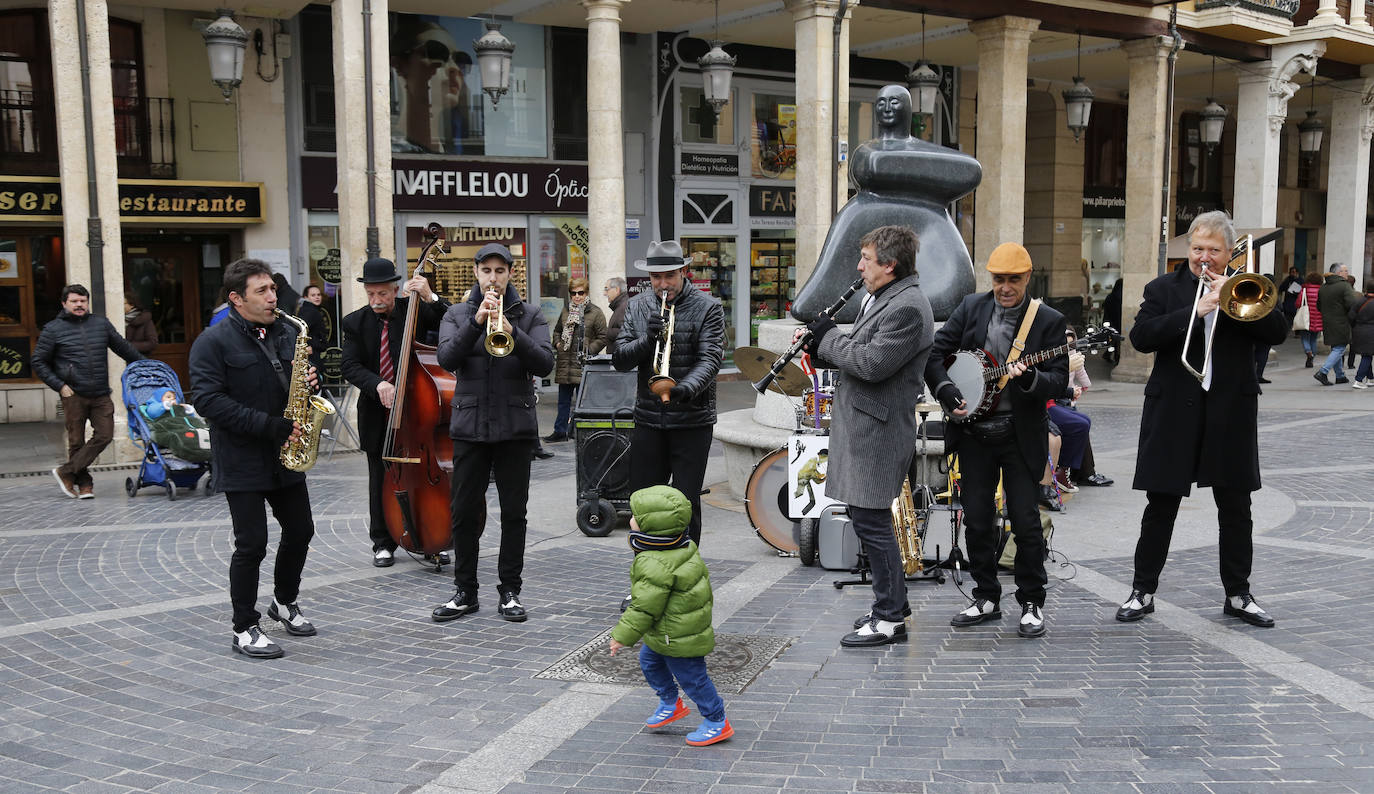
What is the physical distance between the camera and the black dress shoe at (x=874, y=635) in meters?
5.65

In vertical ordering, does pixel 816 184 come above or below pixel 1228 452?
above

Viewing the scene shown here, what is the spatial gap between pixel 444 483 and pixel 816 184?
398 inches

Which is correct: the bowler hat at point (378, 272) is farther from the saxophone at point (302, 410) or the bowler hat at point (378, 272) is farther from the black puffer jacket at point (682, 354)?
the black puffer jacket at point (682, 354)

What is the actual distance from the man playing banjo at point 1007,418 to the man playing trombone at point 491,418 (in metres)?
2.09

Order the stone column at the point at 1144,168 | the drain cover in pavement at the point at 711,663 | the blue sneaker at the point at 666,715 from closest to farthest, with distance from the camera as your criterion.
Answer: the blue sneaker at the point at 666,715 → the drain cover in pavement at the point at 711,663 → the stone column at the point at 1144,168

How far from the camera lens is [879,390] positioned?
217 inches

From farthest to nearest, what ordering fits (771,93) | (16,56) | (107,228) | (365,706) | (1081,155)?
(1081,155) < (771,93) < (16,56) < (107,228) < (365,706)

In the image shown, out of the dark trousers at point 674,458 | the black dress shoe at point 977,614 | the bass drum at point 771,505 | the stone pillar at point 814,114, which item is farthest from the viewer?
the stone pillar at point 814,114

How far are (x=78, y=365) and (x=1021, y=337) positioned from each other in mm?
8167

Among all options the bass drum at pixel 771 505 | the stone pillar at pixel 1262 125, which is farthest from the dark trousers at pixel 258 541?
the stone pillar at pixel 1262 125

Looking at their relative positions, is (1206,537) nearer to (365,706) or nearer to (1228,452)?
(1228,452)

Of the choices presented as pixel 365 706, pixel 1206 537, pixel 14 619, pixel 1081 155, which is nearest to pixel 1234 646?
pixel 1206 537

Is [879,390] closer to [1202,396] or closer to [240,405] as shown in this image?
[1202,396]

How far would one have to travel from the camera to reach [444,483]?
7109mm
